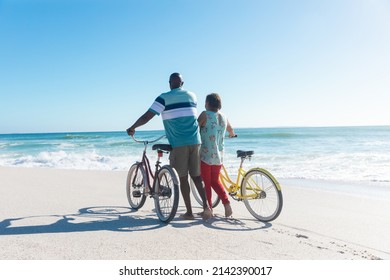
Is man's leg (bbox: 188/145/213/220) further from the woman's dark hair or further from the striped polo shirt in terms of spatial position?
the woman's dark hair

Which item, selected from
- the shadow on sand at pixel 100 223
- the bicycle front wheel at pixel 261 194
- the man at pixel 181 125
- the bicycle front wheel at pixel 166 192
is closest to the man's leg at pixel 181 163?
the man at pixel 181 125

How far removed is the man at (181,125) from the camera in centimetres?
404

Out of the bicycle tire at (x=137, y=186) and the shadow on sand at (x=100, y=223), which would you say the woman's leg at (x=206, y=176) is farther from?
the bicycle tire at (x=137, y=186)

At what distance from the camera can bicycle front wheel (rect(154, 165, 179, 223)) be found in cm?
391

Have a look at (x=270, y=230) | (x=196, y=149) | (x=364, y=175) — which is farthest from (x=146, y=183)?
(x=364, y=175)

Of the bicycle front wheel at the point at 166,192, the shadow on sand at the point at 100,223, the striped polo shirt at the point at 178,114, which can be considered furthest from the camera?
the striped polo shirt at the point at 178,114

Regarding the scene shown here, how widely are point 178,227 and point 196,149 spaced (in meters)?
1.01

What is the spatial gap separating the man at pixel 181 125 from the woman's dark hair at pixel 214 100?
1.01ft

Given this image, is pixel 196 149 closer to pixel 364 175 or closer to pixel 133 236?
pixel 133 236

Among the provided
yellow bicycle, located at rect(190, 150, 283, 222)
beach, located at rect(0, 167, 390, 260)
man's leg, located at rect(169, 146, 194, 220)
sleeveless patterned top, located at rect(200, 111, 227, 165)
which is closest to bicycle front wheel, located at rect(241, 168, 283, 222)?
yellow bicycle, located at rect(190, 150, 283, 222)

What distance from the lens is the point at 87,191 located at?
253 inches

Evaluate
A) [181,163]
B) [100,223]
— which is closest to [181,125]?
[181,163]

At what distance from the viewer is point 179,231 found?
3.66 meters

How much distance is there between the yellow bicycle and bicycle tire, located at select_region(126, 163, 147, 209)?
1.19 metres
